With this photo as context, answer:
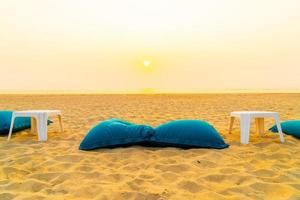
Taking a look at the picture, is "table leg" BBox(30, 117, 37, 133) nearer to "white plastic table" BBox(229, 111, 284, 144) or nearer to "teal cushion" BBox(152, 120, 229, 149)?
"teal cushion" BBox(152, 120, 229, 149)

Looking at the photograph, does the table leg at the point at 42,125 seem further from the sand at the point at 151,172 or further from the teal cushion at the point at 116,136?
the teal cushion at the point at 116,136

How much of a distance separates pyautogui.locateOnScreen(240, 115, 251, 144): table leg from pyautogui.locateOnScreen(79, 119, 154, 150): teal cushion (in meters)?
1.33

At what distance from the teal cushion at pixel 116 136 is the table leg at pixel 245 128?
1335 millimetres

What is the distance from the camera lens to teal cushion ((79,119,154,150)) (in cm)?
412

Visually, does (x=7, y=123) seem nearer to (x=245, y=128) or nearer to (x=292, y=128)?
(x=245, y=128)

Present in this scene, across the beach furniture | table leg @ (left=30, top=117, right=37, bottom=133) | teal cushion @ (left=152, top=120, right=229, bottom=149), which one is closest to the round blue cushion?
table leg @ (left=30, top=117, right=37, bottom=133)

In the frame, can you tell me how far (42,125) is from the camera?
15.9 feet

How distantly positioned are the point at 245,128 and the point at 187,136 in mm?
957

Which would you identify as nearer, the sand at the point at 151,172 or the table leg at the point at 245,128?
the sand at the point at 151,172

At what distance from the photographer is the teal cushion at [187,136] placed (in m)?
4.07

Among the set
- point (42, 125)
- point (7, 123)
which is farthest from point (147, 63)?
point (42, 125)

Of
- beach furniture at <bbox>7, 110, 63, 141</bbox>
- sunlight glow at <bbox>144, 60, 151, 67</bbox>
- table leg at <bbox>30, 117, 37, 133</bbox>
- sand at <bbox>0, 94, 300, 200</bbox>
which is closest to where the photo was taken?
sand at <bbox>0, 94, 300, 200</bbox>

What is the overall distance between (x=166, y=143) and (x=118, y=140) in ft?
2.16

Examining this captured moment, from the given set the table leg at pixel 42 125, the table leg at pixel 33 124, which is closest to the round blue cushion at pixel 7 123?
the table leg at pixel 33 124
